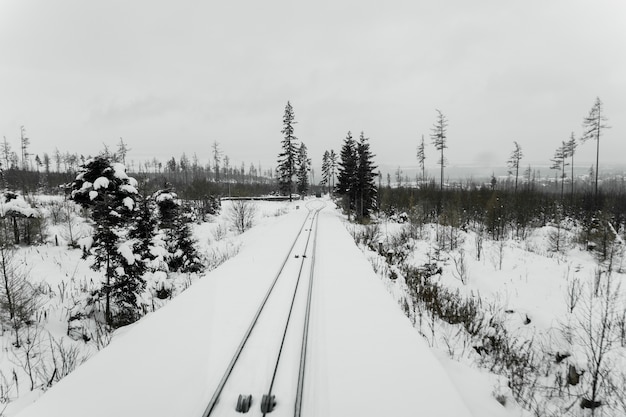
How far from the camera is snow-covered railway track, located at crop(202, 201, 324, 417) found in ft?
11.2

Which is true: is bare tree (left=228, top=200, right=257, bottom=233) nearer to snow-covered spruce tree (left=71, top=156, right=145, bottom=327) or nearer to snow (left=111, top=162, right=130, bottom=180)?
snow-covered spruce tree (left=71, top=156, right=145, bottom=327)

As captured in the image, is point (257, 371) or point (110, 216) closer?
point (257, 371)

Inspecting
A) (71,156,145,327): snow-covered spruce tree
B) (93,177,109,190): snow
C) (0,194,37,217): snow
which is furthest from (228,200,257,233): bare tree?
(93,177,109,190): snow

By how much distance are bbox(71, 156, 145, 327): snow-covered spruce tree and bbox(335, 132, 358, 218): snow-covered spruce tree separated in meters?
27.2

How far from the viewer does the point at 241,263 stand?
10.8m

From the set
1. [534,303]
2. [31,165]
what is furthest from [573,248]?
[31,165]

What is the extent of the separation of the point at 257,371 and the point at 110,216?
7.23m

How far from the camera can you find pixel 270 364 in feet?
14.0

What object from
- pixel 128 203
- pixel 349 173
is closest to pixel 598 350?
pixel 128 203

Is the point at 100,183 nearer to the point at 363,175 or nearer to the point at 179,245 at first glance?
the point at 179,245

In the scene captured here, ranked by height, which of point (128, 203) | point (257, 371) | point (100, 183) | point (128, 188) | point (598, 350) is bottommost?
point (598, 350)

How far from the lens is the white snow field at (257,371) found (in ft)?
11.2

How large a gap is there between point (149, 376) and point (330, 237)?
1385cm

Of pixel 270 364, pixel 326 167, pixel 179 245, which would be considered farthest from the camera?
pixel 326 167
